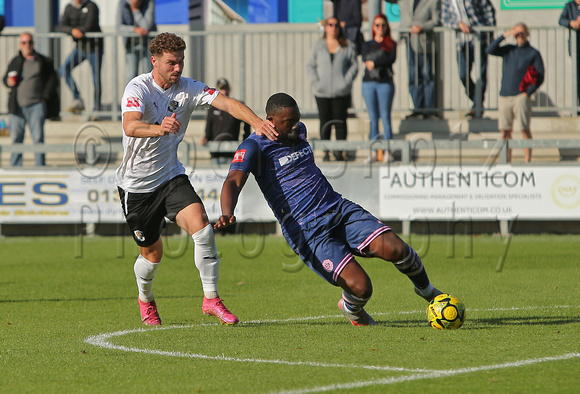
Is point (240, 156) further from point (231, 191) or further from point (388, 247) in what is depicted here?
point (388, 247)

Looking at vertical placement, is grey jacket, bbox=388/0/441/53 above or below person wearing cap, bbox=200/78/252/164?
above

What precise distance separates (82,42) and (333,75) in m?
5.54

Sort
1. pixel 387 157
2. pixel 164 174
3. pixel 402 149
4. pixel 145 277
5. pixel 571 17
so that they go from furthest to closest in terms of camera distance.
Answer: pixel 571 17 < pixel 387 157 < pixel 402 149 < pixel 145 277 < pixel 164 174

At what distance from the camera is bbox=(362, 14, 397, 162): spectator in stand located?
1574cm

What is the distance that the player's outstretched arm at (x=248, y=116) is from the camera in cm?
679

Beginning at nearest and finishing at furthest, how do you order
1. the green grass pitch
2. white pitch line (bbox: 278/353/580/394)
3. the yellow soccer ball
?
white pitch line (bbox: 278/353/580/394), the green grass pitch, the yellow soccer ball

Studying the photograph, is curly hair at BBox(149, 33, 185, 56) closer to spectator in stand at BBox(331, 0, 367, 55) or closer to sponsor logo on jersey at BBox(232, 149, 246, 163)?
sponsor logo on jersey at BBox(232, 149, 246, 163)

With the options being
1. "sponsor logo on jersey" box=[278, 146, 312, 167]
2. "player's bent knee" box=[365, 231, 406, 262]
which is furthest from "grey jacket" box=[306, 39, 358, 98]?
"player's bent knee" box=[365, 231, 406, 262]

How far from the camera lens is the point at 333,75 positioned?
15969mm

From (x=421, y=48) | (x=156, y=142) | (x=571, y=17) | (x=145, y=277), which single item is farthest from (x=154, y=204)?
(x=571, y=17)

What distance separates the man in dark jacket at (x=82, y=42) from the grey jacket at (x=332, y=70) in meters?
4.67

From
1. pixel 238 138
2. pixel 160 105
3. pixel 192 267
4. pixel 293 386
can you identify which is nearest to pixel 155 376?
pixel 293 386

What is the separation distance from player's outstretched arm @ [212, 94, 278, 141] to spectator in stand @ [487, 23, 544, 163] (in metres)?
9.65

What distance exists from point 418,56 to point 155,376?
12.9 metres
